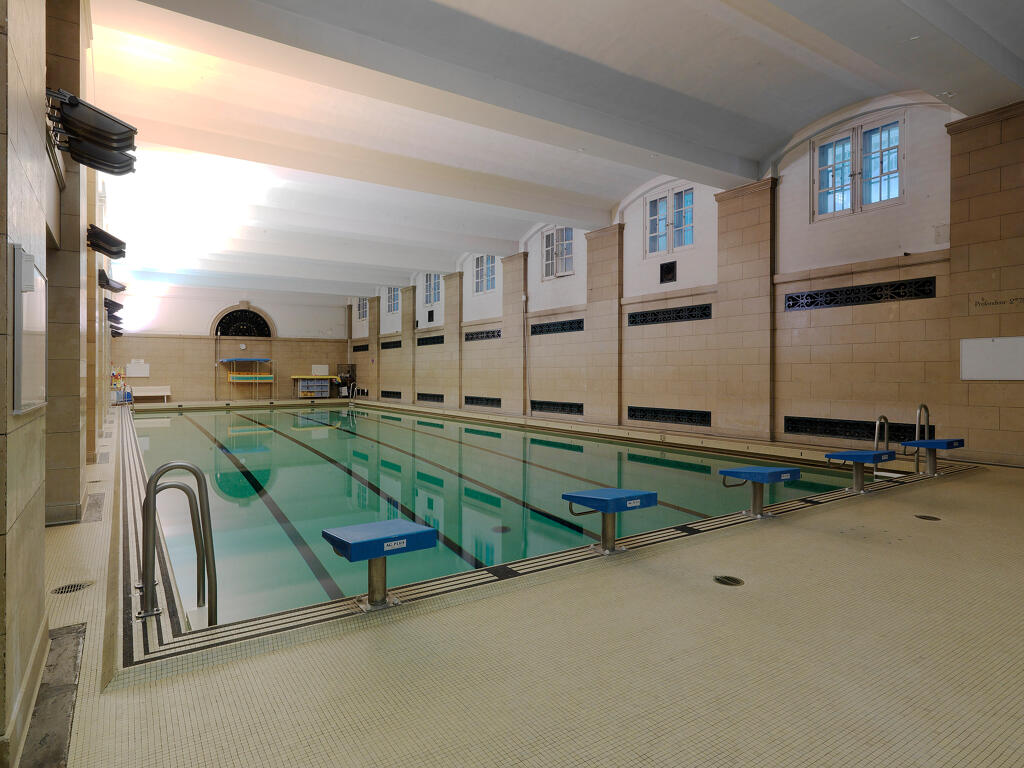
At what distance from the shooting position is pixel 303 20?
15.8 ft

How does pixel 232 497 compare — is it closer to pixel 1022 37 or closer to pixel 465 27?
pixel 465 27

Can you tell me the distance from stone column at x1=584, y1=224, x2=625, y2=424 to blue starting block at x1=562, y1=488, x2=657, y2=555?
7852 millimetres

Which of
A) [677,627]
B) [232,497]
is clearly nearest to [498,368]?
[232,497]

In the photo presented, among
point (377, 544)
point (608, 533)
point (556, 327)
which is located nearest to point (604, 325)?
point (556, 327)

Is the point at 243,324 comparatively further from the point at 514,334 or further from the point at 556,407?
the point at 556,407

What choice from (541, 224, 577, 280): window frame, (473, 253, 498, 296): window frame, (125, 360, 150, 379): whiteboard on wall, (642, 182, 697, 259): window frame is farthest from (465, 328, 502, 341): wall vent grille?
(125, 360, 150, 379): whiteboard on wall

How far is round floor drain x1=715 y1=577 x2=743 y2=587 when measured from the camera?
2807 millimetres

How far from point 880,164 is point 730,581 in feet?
22.8

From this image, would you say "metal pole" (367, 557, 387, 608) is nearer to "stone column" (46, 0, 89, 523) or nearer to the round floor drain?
the round floor drain

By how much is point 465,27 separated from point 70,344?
441 centimetres

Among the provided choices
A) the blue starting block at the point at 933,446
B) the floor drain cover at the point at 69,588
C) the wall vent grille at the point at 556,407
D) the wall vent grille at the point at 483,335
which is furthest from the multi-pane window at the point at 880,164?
the floor drain cover at the point at 69,588

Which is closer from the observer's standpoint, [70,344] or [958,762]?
[958,762]

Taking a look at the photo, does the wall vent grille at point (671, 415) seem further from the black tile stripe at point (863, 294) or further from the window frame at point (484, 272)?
the window frame at point (484, 272)

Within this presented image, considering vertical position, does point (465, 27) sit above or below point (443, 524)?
above
